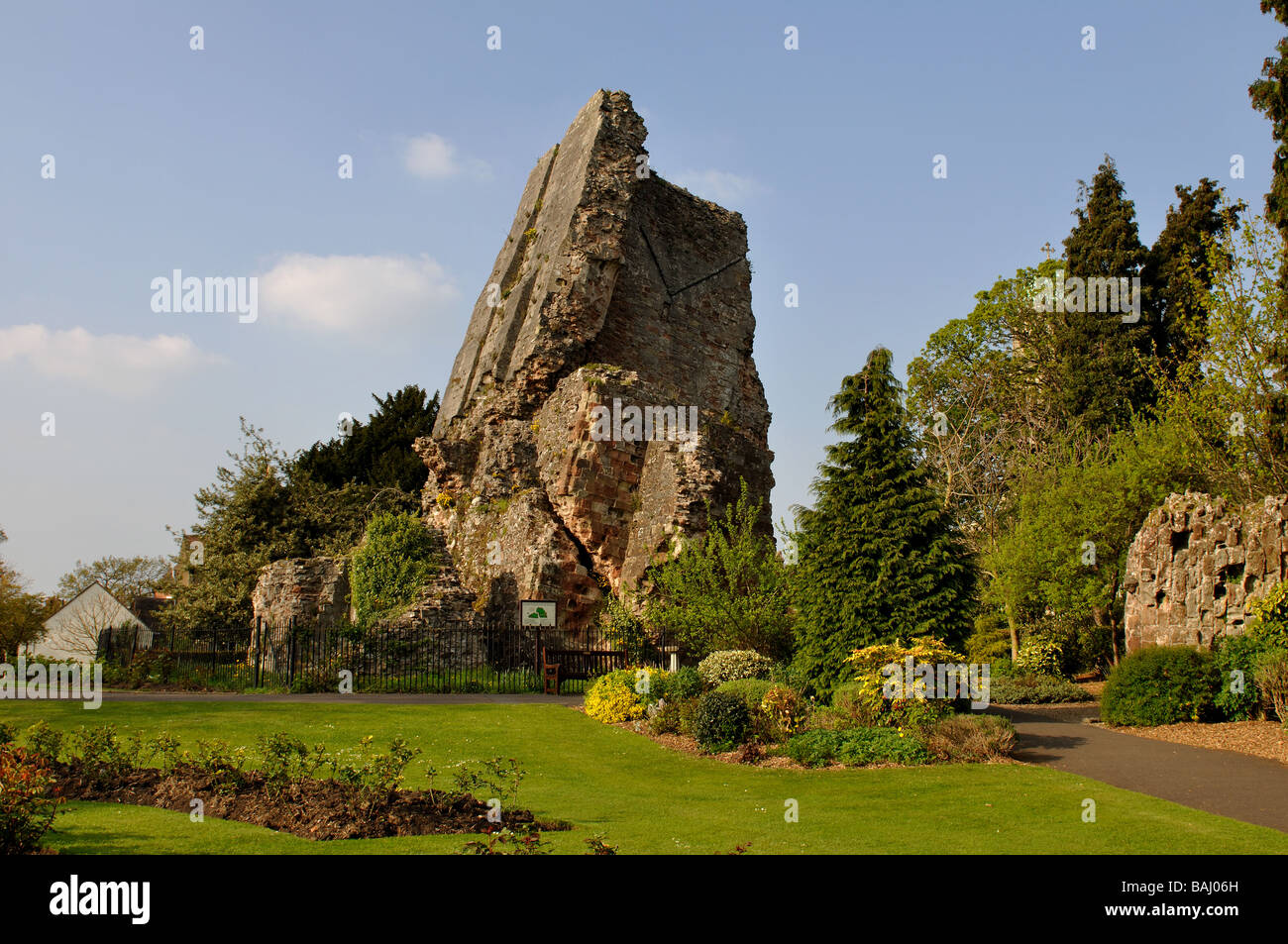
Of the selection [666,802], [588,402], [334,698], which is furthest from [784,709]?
→ [588,402]

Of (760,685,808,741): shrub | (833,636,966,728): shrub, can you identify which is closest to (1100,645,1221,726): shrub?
(833,636,966,728): shrub

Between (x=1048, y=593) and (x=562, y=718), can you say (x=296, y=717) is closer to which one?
(x=562, y=718)

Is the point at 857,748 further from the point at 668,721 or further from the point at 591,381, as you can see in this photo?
the point at 591,381

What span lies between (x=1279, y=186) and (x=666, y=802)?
20710 millimetres

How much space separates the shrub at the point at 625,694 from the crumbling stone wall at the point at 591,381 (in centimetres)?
623

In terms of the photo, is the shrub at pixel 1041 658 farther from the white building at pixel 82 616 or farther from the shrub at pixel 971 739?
the white building at pixel 82 616

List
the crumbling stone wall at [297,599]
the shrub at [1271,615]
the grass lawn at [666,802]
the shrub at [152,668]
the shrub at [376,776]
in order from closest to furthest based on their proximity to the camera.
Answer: the grass lawn at [666,802], the shrub at [376,776], the shrub at [1271,615], the shrub at [152,668], the crumbling stone wall at [297,599]

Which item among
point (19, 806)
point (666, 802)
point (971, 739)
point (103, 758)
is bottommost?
point (666, 802)

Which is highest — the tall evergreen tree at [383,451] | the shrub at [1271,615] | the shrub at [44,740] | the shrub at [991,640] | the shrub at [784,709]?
the tall evergreen tree at [383,451]

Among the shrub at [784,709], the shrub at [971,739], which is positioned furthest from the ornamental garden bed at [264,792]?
the shrub at [971,739]

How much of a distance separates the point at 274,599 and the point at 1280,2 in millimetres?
28373

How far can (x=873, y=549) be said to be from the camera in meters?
17.5

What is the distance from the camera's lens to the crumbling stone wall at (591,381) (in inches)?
1008
